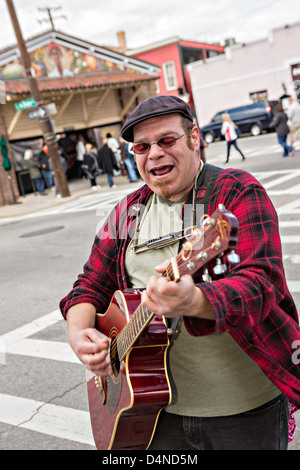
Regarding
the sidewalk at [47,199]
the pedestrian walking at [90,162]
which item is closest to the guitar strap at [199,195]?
the sidewalk at [47,199]

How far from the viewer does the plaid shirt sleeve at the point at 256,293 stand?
62.7 inches

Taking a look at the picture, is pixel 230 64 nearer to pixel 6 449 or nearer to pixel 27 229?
pixel 27 229

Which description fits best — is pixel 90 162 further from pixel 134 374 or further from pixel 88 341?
pixel 134 374

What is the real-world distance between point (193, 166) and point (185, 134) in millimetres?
131

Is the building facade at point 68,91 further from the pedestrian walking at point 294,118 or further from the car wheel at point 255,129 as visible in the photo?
the pedestrian walking at point 294,118

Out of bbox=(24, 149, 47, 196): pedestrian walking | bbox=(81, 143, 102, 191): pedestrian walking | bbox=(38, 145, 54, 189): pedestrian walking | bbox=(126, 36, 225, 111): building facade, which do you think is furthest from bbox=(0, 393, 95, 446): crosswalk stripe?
bbox=(126, 36, 225, 111): building facade

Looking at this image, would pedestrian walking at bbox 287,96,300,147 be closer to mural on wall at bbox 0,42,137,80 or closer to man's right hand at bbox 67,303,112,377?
mural on wall at bbox 0,42,137,80

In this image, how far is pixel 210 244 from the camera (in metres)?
1.40

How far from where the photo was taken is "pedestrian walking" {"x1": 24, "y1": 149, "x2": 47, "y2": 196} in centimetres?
2044

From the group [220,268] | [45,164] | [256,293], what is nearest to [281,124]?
[45,164]

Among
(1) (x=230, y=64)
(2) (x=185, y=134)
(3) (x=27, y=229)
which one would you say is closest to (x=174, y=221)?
(2) (x=185, y=134)

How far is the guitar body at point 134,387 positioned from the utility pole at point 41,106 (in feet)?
53.5

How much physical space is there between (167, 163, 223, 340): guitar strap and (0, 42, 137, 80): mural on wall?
63.4 feet

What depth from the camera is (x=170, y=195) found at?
2.11 meters
